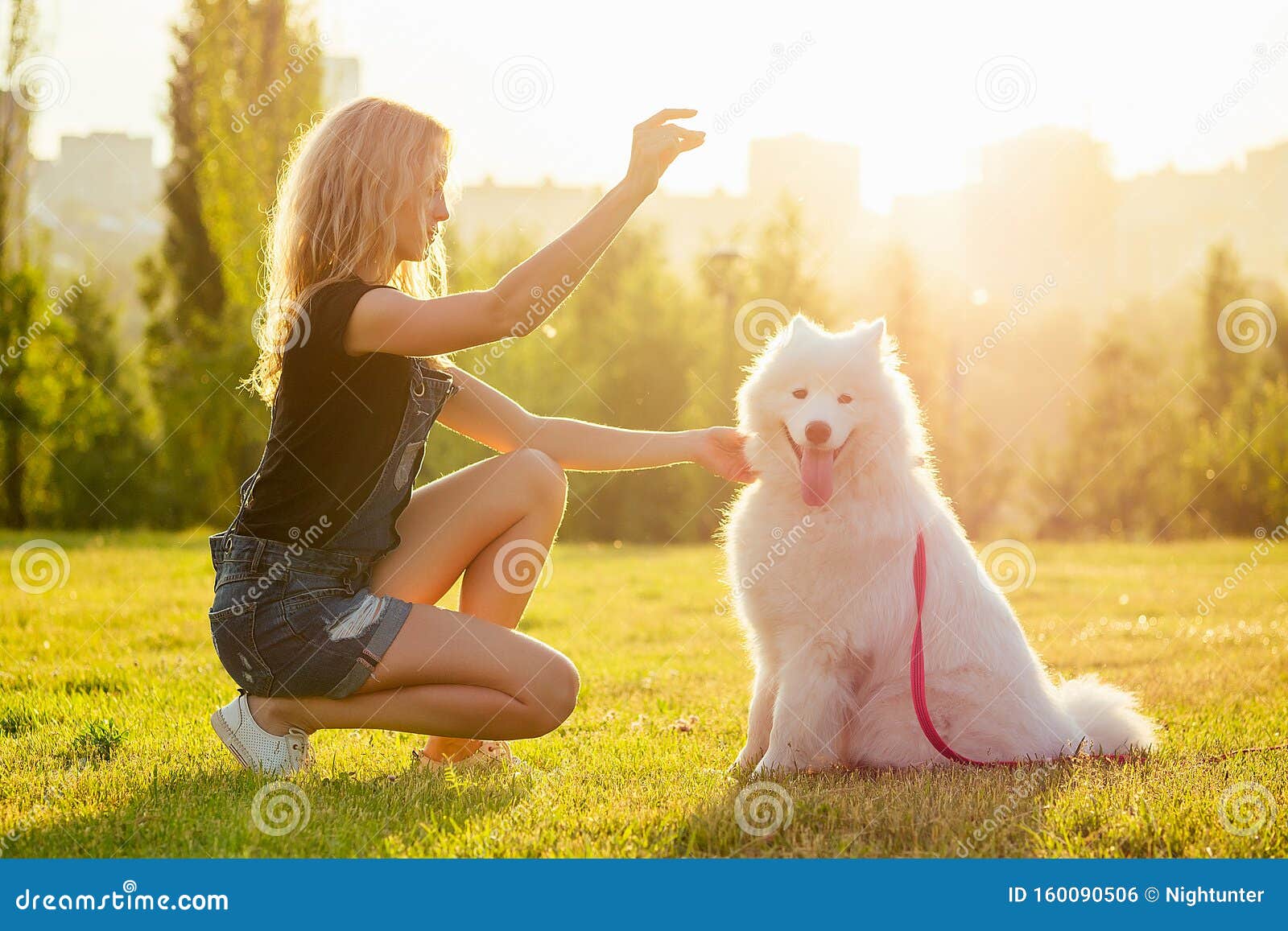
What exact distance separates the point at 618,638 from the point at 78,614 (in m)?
3.51

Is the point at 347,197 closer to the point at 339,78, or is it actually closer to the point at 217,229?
the point at 217,229

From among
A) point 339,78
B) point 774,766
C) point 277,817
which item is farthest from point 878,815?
point 339,78

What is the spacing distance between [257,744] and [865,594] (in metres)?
2.00

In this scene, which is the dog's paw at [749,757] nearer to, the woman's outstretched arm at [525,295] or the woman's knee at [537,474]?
the woman's knee at [537,474]

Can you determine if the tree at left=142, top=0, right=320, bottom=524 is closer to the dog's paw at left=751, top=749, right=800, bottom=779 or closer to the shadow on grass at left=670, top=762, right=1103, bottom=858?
the dog's paw at left=751, top=749, right=800, bottom=779

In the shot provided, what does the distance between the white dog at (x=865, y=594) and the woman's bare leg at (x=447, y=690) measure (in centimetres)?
79

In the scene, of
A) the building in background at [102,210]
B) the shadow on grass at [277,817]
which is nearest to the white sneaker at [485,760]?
the shadow on grass at [277,817]

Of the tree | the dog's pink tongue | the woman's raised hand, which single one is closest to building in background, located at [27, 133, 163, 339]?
Result: the tree

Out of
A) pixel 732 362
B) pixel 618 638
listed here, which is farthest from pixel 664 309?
pixel 618 638

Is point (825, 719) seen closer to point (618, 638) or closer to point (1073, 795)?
point (1073, 795)

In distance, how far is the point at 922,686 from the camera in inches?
129

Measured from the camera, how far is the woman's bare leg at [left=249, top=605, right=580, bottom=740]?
3146mm

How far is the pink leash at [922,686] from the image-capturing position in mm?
3266

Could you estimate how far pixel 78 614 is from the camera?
6.64m
